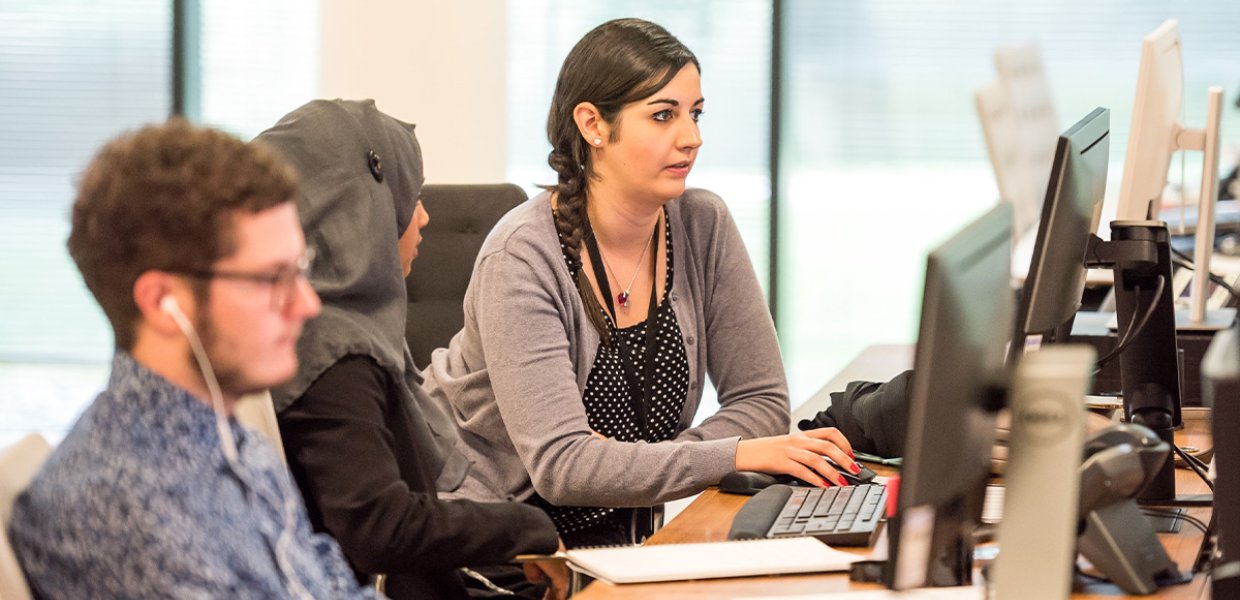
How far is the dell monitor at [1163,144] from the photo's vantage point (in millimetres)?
2488

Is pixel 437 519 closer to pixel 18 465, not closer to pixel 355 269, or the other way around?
pixel 355 269

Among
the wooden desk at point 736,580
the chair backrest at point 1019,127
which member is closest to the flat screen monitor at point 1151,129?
the chair backrest at point 1019,127

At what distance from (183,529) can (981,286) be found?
2.16 ft

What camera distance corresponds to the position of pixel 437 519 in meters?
1.68

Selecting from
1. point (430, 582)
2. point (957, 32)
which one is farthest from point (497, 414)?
point (957, 32)

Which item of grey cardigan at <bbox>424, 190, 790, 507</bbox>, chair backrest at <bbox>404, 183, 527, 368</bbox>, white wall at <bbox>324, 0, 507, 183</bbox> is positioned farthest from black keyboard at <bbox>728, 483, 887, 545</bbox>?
white wall at <bbox>324, 0, 507, 183</bbox>

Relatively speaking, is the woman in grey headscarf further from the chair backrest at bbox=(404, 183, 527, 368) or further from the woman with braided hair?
the chair backrest at bbox=(404, 183, 527, 368)

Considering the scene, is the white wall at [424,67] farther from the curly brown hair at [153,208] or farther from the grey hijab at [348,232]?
the curly brown hair at [153,208]

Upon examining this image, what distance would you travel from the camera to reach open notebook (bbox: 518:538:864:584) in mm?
1575

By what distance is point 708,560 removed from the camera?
1617mm

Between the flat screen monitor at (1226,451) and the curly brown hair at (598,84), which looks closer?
the flat screen monitor at (1226,451)

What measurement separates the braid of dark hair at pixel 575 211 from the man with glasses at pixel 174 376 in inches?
42.0

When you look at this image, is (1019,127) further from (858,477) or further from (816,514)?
(816,514)

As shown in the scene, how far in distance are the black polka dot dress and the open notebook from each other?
554 mm
